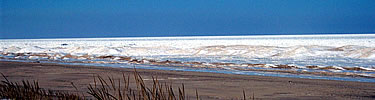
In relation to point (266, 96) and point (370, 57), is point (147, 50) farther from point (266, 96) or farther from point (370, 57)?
point (266, 96)

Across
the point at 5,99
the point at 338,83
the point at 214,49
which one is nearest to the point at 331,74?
the point at 338,83

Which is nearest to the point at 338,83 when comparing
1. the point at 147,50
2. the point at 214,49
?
the point at 214,49

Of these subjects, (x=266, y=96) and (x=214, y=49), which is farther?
(x=214, y=49)

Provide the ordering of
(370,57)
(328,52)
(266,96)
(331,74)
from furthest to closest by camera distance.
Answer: (328,52) → (370,57) → (331,74) → (266,96)

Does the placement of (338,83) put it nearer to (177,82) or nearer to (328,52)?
(177,82)

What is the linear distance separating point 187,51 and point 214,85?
59.1 ft

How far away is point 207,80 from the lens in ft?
36.3

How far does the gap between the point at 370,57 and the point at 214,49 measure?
34.2ft

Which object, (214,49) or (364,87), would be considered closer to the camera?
(364,87)

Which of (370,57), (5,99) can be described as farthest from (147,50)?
(5,99)

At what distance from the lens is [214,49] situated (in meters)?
27.6

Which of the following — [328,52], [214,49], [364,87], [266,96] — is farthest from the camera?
[214,49]

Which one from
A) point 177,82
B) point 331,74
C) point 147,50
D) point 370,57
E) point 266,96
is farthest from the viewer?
point 147,50

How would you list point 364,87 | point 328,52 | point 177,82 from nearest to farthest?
point 364,87
point 177,82
point 328,52
